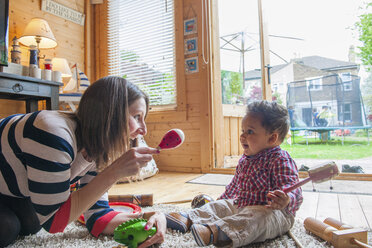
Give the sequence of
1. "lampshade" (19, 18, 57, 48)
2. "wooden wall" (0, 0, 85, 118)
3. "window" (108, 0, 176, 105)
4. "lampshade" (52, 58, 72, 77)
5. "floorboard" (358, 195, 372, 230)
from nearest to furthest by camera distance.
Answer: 1. "floorboard" (358, 195, 372, 230)
2. "lampshade" (19, 18, 57, 48)
3. "wooden wall" (0, 0, 85, 118)
4. "lampshade" (52, 58, 72, 77)
5. "window" (108, 0, 176, 105)

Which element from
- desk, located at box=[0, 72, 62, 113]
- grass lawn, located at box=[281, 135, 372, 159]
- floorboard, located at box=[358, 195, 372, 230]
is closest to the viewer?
floorboard, located at box=[358, 195, 372, 230]

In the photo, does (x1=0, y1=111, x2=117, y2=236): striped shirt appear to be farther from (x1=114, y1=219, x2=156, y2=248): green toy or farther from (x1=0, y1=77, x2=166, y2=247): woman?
(x1=114, y1=219, x2=156, y2=248): green toy

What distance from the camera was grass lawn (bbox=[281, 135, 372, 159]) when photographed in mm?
4023

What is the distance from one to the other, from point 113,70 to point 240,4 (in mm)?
1857

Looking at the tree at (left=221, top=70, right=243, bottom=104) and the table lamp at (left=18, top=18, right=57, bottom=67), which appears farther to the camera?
the tree at (left=221, top=70, right=243, bottom=104)

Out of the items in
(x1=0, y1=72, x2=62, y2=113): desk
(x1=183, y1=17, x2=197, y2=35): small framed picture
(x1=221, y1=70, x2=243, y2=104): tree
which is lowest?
(x1=0, y1=72, x2=62, y2=113): desk

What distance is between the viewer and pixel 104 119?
2.80 feet

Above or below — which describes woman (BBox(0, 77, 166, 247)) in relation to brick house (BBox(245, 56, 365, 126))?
below

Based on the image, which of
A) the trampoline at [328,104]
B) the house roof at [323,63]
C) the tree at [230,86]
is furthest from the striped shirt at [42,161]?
the house roof at [323,63]

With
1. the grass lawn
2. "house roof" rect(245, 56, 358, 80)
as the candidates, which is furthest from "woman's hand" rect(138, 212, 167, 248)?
the grass lawn

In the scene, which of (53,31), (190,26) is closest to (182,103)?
(190,26)

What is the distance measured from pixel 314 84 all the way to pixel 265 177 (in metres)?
3.08

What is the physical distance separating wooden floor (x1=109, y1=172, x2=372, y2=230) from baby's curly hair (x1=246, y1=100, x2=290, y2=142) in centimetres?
52

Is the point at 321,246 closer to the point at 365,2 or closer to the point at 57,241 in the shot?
the point at 57,241
